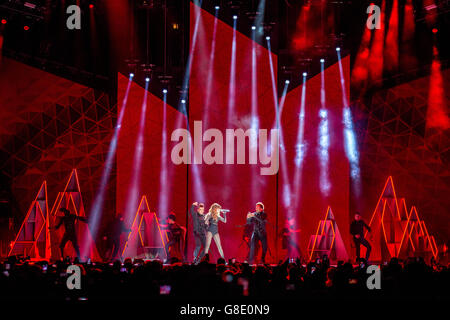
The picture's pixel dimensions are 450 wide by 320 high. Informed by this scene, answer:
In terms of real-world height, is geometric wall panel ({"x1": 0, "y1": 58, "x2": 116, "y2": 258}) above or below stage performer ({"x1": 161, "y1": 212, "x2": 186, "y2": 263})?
above

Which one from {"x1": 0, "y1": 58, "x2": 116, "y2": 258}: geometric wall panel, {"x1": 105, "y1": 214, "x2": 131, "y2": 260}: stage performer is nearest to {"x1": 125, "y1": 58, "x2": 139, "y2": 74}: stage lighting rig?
{"x1": 0, "y1": 58, "x2": 116, "y2": 258}: geometric wall panel

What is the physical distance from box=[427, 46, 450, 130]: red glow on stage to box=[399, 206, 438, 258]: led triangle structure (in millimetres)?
2337

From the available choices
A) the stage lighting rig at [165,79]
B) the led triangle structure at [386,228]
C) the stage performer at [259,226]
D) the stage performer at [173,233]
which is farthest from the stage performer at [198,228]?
the led triangle structure at [386,228]

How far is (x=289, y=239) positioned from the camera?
13977 mm

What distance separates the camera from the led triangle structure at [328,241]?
1467 centimetres

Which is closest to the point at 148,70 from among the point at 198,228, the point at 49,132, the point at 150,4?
the point at 150,4

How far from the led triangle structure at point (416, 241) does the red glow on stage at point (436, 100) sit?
234cm

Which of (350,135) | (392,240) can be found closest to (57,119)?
(350,135)

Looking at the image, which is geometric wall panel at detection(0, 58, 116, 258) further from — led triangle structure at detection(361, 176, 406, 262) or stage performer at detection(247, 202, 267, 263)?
led triangle structure at detection(361, 176, 406, 262)

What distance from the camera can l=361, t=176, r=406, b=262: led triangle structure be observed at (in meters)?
14.5

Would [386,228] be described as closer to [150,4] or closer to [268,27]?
[268,27]

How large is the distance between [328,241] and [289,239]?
142 centimetres

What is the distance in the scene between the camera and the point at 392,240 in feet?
47.5

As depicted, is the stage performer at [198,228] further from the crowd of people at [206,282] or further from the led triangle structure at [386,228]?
the crowd of people at [206,282]
